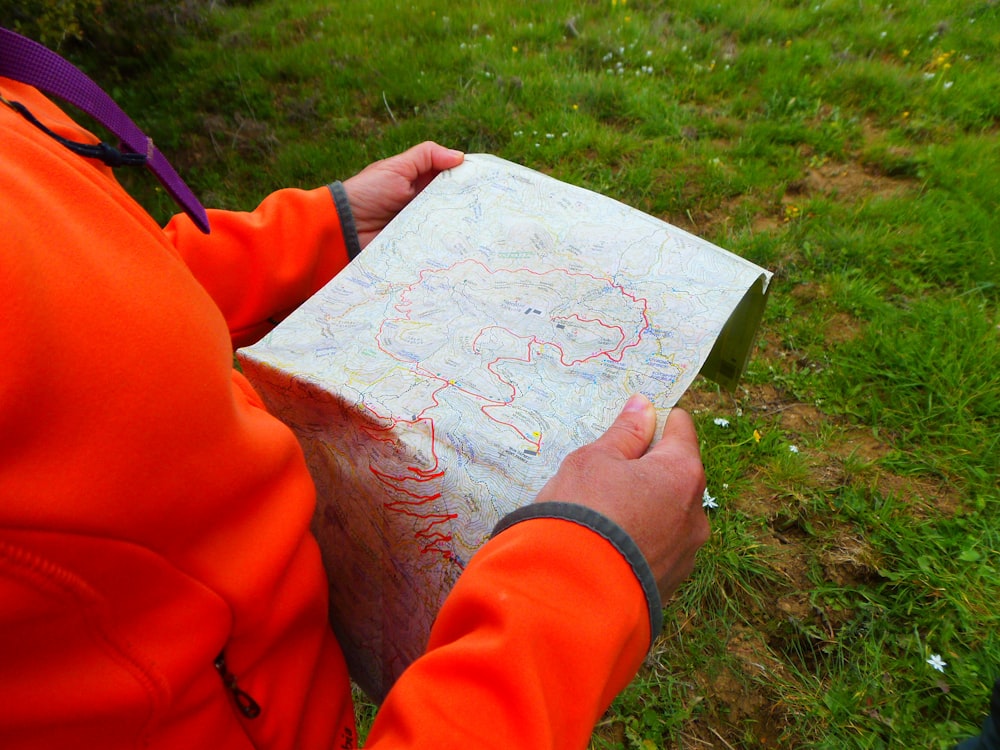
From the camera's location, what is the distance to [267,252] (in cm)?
130

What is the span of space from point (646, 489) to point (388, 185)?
97 centimetres

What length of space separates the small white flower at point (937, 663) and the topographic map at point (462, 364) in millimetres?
978

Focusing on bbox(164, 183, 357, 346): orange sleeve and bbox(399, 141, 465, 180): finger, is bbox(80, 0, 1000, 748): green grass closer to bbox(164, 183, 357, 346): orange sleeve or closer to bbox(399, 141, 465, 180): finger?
bbox(399, 141, 465, 180): finger

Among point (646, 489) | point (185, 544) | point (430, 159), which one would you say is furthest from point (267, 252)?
point (646, 489)

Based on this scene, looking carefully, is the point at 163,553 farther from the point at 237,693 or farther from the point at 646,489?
the point at 646,489

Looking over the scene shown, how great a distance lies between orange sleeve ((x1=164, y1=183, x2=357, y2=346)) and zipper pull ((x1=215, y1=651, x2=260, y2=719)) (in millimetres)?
718

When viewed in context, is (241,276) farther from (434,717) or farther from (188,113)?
(188,113)

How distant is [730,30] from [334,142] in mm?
2284

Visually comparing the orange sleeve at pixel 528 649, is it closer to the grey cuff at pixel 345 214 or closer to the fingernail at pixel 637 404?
the fingernail at pixel 637 404

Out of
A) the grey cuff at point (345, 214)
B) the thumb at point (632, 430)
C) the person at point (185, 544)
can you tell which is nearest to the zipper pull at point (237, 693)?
the person at point (185, 544)

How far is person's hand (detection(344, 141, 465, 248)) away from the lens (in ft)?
4.82

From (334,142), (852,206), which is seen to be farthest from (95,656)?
(334,142)

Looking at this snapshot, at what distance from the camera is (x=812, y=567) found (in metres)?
1.80

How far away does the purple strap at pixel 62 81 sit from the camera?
80 centimetres
